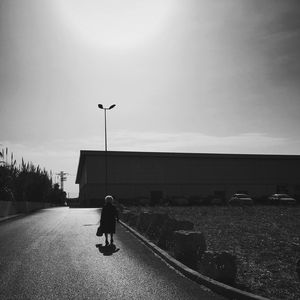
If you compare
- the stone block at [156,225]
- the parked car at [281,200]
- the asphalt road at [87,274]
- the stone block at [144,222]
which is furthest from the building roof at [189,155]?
the asphalt road at [87,274]

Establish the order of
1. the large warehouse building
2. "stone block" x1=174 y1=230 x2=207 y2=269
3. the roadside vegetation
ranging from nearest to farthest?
"stone block" x1=174 y1=230 x2=207 y2=269, the roadside vegetation, the large warehouse building

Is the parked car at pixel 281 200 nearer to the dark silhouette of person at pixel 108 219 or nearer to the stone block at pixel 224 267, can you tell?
the dark silhouette of person at pixel 108 219

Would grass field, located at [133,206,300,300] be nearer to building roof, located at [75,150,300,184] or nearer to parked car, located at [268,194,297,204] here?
parked car, located at [268,194,297,204]

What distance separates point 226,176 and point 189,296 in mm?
64072

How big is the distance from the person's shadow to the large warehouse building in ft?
161

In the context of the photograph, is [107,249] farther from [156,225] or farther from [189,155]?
[189,155]

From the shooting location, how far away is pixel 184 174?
67.4m

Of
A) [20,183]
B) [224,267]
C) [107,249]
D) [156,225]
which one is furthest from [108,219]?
[20,183]

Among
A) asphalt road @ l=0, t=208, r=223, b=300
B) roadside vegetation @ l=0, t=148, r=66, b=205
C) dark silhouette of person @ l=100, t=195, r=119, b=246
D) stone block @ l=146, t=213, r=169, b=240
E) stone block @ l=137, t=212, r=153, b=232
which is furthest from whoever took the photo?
roadside vegetation @ l=0, t=148, r=66, b=205

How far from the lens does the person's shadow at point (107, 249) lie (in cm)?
1165

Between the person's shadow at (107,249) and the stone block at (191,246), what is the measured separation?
110 inches

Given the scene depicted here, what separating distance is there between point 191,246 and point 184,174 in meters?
58.3

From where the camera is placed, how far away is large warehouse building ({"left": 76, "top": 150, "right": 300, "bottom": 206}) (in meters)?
64.1

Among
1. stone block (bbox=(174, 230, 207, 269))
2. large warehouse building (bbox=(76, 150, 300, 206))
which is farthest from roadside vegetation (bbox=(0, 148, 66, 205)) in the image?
stone block (bbox=(174, 230, 207, 269))
